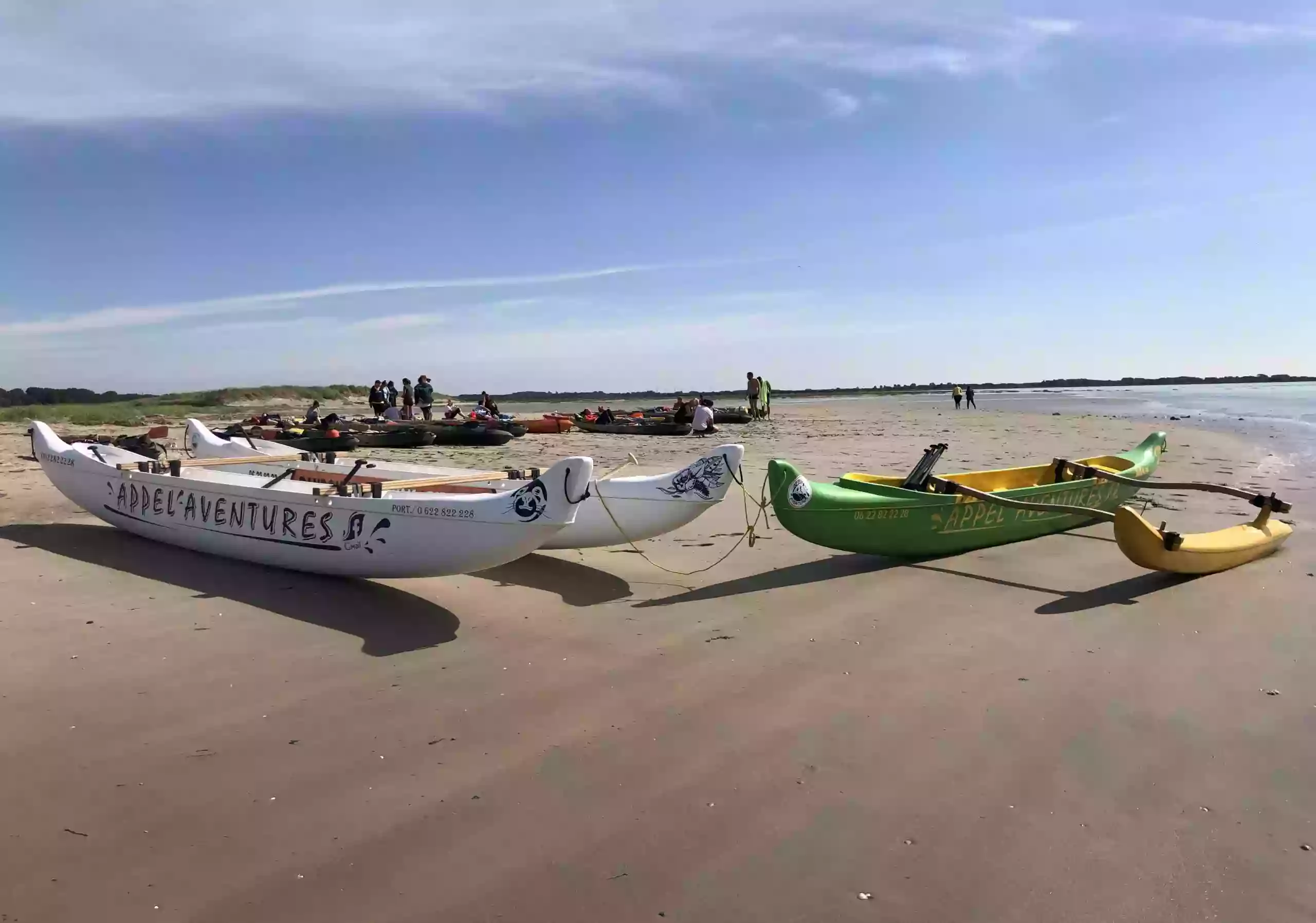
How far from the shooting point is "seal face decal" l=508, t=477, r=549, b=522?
5.16m

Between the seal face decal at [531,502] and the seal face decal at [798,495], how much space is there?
6.67 feet

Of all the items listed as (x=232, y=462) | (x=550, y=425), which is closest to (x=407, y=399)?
(x=550, y=425)

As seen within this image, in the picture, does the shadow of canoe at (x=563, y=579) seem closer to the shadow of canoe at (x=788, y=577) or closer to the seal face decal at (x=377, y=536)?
the shadow of canoe at (x=788, y=577)

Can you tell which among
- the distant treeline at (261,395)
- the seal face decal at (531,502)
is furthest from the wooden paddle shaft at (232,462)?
the distant treeline at (261,395)

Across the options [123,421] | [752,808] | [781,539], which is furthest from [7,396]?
[752,808]

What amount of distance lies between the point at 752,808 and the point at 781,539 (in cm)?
474

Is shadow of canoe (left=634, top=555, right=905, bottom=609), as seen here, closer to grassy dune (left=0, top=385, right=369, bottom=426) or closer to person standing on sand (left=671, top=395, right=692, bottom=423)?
person standing on sand (left=671, top=395, right=692, bottom=423)

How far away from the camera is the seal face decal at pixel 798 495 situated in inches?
244

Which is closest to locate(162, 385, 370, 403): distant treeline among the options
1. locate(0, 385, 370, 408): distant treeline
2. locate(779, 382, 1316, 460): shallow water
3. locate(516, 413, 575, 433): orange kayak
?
locate(0, 385, 370, 408): distant treeline

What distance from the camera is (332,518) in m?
5.85

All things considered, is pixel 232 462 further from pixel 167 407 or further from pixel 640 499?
pixel 167 407

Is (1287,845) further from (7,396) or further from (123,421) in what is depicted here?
(7,396)

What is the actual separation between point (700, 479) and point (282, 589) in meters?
3.29

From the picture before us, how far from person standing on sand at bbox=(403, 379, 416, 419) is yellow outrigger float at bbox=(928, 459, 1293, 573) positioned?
57.7ft
